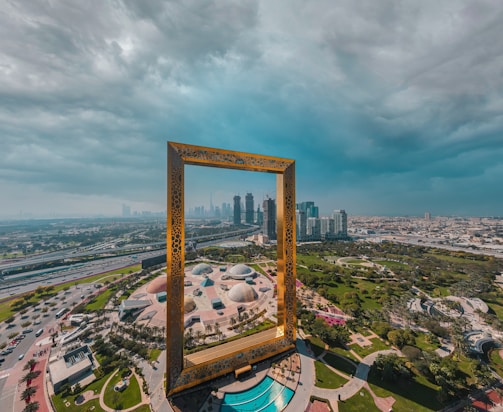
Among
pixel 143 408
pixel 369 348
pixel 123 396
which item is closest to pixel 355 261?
pixel 369 348

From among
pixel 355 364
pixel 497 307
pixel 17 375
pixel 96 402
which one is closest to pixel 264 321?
pixel 355 364

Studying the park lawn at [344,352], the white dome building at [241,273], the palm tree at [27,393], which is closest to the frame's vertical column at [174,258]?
the palm tree at [27,393]

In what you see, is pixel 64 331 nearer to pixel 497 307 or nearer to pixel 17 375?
pixel 17 375

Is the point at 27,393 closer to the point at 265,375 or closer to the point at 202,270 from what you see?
the point at 265,375

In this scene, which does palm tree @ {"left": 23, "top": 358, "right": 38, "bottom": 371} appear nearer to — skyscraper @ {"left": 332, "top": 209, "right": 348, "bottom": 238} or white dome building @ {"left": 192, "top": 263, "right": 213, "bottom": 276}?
white dome building @ {"left": 192, "top": 263, "right": 213, "bottom": 276}

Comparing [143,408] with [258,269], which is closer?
[143,408]
